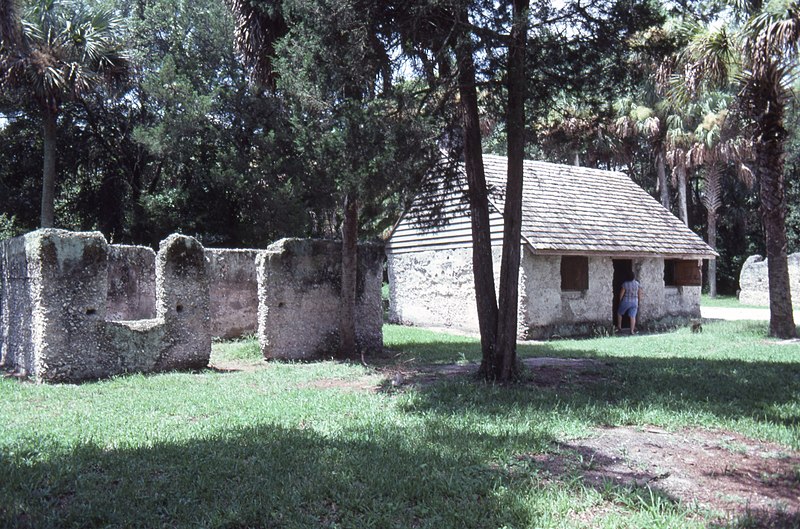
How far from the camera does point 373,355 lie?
13.3 m

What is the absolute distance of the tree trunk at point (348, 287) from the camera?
12.8m

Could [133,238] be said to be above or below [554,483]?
above

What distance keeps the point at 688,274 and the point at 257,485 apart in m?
20.0

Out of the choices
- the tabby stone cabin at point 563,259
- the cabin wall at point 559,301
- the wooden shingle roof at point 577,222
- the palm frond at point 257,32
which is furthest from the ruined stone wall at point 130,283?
the cabin wall at point 559,301

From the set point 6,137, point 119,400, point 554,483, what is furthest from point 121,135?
point 554,483

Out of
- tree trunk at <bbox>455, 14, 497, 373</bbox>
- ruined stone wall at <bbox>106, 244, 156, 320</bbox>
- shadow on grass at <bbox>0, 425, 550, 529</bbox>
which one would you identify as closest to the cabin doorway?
tree trunk at <bbox>455, 14, 497, 373</bbox>

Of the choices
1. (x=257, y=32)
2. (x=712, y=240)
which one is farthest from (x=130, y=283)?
(x=712, y=240)

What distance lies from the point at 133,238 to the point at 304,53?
14.1 m

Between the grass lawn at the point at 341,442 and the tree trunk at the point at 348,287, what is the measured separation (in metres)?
1.66

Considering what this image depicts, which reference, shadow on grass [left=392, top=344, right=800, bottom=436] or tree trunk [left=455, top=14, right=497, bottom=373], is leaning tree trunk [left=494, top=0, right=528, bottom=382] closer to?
tree trunk [left=455, top=14, right=497, bottom=373]

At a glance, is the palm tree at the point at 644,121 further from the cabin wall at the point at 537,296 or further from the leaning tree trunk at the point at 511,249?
the leaning tree trunk at the point at 511,249

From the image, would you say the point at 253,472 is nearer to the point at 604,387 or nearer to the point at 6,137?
the point at 604,387

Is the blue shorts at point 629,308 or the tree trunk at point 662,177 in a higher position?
the tree trunk at point 662,177

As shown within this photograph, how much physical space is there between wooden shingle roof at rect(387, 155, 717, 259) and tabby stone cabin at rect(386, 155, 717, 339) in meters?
0.05
